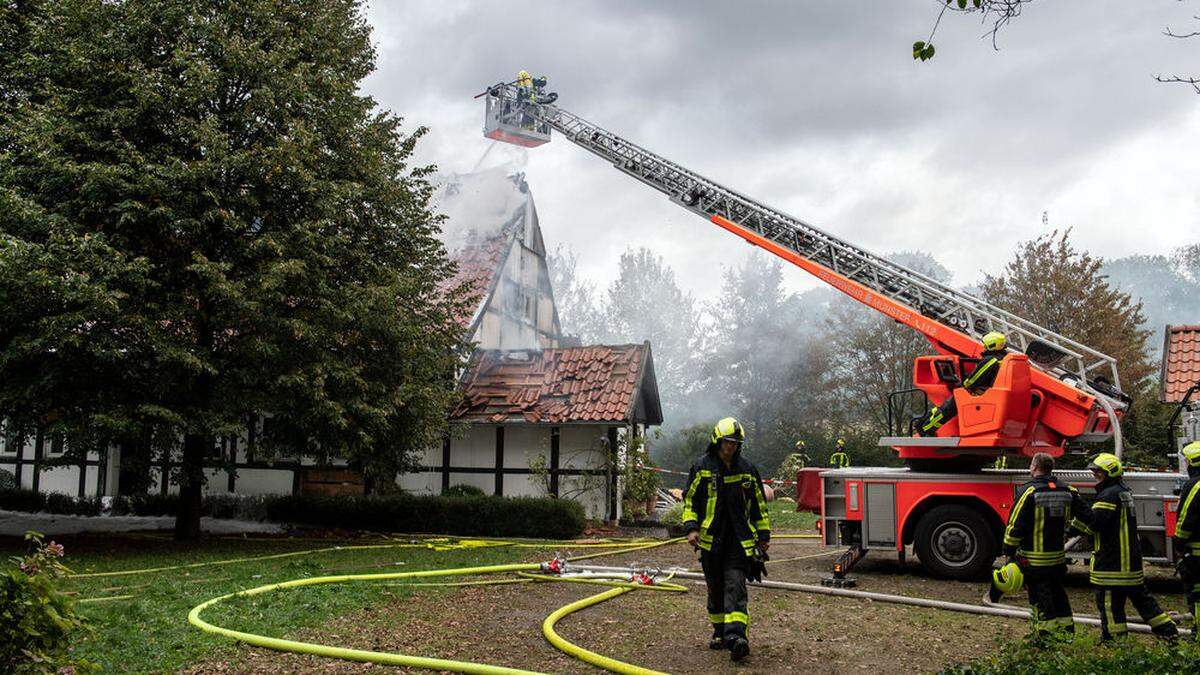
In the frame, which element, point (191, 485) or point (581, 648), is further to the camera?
point (191, 485)

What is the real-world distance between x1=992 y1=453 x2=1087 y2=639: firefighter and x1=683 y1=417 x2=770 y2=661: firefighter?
2.16 metres

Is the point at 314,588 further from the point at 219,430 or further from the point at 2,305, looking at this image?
the point at 2,305

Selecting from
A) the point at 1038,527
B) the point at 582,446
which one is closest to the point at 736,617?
the point at 1038,527

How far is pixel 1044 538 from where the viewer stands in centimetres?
700

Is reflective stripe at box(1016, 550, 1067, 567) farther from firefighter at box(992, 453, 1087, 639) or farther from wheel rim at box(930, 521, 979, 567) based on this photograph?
wheel rim at box(930, 521, 979, 567)

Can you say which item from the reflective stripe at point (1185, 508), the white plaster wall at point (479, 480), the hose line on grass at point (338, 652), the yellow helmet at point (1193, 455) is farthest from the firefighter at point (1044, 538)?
the white plaster wall at point (479, 480)

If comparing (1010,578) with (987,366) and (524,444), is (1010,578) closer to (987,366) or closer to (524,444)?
(987,366)

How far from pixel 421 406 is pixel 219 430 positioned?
3.31 m

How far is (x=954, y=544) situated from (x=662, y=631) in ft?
16.1

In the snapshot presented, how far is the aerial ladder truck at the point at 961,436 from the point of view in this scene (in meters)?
9.98

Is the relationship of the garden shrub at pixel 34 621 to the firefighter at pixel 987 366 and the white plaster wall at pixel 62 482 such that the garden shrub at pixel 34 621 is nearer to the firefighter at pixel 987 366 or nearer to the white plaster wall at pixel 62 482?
the firefighter at pixel 987 366

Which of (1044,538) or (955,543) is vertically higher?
(1044,538)

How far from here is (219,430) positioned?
11773 mm

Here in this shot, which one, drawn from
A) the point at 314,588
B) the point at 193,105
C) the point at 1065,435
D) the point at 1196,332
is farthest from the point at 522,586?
the point at 1196,332
